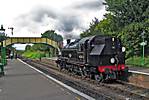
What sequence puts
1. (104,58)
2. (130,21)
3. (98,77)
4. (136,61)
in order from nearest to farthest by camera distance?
(104,58), (98,77), (136,61), (130,21)

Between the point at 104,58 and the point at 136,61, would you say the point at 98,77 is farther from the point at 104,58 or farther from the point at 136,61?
the point at 136,61

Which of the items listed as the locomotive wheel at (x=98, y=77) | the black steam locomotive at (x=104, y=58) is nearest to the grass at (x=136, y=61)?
the black steam locomotive at (x=104, y=58)

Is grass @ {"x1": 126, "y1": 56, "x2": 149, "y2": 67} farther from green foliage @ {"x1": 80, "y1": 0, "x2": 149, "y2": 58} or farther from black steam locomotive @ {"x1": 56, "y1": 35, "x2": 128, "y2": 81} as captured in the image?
black steam locomotive @ {"x1": 56, "y1": 35, "x2": 128, "y2": 81}

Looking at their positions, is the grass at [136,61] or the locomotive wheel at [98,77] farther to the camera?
the grass at [136,61]

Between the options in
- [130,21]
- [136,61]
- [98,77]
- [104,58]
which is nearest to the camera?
[104,58]

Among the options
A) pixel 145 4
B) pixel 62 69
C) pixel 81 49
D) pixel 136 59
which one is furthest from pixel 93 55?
pixel 145 4

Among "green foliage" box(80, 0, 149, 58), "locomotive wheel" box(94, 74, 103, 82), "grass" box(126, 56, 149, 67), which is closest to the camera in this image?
"locomotive wheel" box(94, 74, 103, 82)

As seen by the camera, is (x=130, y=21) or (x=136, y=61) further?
(x=130, y=21)

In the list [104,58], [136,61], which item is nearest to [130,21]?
[136,61]

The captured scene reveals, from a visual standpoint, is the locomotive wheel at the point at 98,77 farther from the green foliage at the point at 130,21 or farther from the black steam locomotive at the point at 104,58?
the green foliage at the point at 130,21

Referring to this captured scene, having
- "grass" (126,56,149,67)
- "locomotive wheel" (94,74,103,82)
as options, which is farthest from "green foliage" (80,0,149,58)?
"locomotive wheel" (94,74,103,82)

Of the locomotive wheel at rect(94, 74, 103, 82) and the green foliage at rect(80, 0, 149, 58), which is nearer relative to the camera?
the locomotive wheel at rect(94, 74, 103, 82)

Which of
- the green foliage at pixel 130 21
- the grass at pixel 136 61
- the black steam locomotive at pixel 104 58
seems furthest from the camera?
the green foliage at pixel 130 21

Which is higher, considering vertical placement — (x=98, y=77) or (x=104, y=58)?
(x=104, y=58)
